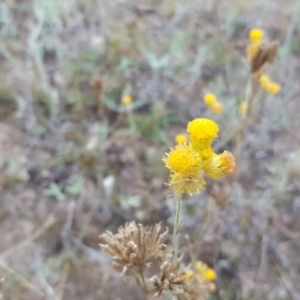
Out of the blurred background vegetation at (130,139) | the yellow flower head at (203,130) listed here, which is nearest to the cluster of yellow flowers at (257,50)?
the blurred background vegetation at (130,139)

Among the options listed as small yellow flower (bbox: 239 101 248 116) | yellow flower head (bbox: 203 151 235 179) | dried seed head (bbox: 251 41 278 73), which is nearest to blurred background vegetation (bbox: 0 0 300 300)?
small yellow flower (bbox: 239 101 248 116)

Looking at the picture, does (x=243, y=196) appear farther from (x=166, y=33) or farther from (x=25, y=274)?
(x=166, y=33)

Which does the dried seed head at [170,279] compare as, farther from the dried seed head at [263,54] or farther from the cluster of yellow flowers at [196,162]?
the dried seed head at [263,54]

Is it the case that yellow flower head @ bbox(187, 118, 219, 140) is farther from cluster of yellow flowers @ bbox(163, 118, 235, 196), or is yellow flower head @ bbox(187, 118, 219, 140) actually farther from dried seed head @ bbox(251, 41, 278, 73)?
Result: dried seed head @ bbox(251, 41, 278, 73)

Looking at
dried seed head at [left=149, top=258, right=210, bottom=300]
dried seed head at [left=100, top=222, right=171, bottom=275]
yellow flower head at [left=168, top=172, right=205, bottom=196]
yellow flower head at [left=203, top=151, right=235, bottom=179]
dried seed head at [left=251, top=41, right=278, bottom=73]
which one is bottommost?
dried seed head at [left=149, top=258, right=210, bottom=300]

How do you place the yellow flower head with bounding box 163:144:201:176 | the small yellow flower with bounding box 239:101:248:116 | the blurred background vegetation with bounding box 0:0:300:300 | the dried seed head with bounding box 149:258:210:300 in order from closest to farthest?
the yellow flower head with bounding box 163:144:201:176 → the dried seed head with bounding box 149:258:210:300 → the small yellow flower with bounding box 239:101:248:116 → the blurred background vegetation with bounding box 0:0:300:300

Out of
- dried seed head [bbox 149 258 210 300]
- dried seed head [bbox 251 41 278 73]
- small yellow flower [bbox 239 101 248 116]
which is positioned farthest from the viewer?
small yellow flower [bbox 239 101 248 116]
